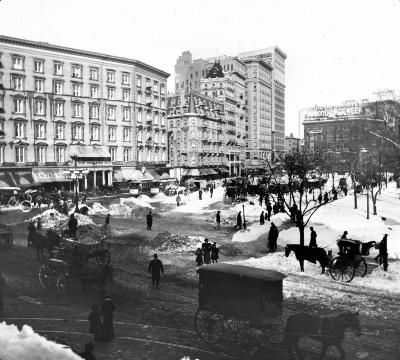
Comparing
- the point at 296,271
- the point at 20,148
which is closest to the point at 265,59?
the point at 20,148

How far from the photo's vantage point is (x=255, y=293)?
1074cm

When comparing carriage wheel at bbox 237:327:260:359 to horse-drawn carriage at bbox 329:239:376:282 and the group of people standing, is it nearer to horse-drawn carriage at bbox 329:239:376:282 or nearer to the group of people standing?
horse-drawn carriage at bbox 329:239:376:282

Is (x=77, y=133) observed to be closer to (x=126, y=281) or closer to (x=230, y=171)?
(x=126, y=281)

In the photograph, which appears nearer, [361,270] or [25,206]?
[361,270]

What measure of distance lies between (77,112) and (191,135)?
3304 centimetres

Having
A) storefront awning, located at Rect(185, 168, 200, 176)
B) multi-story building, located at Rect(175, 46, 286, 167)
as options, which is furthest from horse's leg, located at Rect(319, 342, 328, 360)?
multi-story building, located at Rect(175, 46, 286, 167)

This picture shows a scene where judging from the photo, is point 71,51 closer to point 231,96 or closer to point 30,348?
point 30,348

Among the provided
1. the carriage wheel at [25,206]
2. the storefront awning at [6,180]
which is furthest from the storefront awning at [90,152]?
the carriage wheel at [25,206]

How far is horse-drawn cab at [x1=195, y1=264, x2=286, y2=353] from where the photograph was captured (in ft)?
35.1

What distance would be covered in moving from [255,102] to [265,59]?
19830 mm

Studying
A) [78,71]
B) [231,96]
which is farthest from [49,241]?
[231,96]

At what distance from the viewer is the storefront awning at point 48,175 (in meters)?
50.6

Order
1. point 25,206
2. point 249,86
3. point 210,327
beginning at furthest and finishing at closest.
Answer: point 249,86, point 25,206, point 210,327

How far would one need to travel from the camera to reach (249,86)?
404 ft
